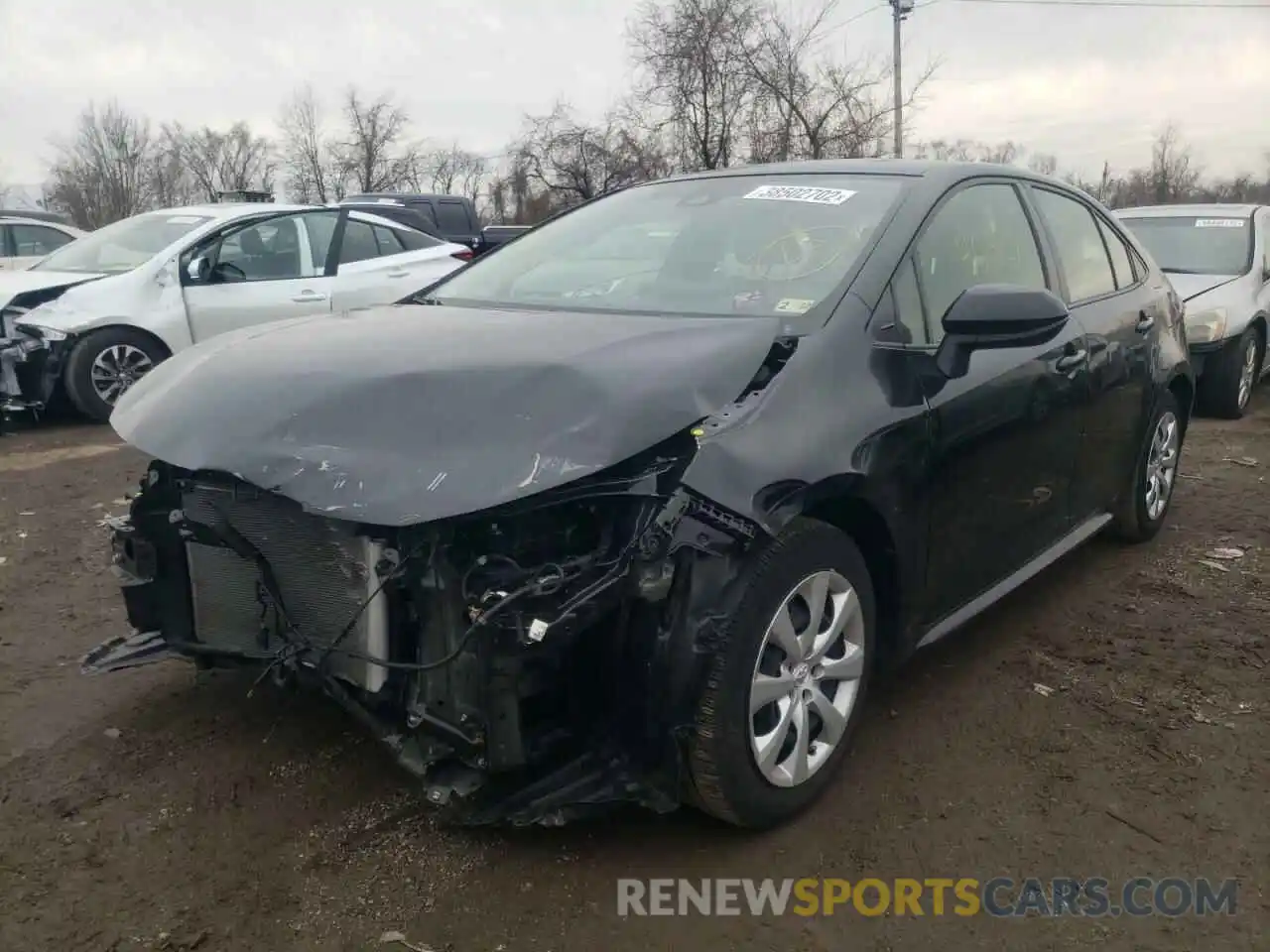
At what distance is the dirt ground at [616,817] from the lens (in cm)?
229

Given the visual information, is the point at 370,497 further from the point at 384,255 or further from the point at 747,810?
the point at 384,255

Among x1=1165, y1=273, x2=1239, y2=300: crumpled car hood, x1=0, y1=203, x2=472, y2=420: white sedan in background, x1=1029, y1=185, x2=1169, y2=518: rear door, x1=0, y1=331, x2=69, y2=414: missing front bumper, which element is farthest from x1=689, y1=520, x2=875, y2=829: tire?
x1=1165, y1=273, x2=1239, y2=300: crumpled car hood

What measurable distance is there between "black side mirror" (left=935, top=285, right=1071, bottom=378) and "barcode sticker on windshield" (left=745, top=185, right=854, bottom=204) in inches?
21.7

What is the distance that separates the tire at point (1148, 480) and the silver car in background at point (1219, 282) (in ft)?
9.94

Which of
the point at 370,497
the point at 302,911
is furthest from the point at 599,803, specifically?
the point at 370,497

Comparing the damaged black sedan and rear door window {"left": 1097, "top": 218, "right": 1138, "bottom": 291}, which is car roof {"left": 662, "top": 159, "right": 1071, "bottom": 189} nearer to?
the damaged black sedan

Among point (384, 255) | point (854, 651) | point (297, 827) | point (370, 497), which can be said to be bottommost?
point (297, 827)

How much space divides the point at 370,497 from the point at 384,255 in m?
6.96

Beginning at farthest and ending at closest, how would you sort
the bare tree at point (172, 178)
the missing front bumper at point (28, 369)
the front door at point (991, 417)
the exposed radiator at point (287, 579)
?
1. the bare tree at point (172, 178)
2. the missing front bumper at point (28, 369)
3. the front door at point (991, 417)
4. the exposed radiator at point (287, 579)

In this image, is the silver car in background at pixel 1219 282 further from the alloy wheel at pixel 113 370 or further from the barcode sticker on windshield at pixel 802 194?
the alloy wheel at pixel 113 370

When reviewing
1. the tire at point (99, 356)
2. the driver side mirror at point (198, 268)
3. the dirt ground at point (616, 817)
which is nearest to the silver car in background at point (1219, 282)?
the dirt ground at point (616, 817)

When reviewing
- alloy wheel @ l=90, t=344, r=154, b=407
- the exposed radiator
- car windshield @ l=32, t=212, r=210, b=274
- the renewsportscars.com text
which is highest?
car windshield @ l=32, t=212, r=210, b=274

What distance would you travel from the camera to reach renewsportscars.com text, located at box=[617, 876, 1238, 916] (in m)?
2.36

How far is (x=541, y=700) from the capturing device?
2332 mm
